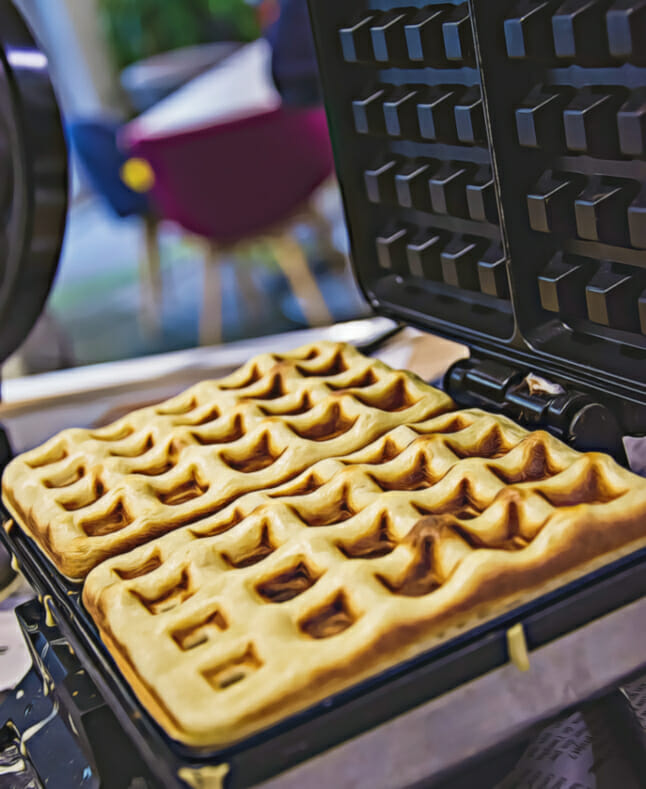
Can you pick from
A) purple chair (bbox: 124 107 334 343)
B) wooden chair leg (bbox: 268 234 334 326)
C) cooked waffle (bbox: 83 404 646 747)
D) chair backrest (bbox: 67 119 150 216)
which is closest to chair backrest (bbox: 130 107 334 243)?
purple chair (bbox: 124 107 334 343)

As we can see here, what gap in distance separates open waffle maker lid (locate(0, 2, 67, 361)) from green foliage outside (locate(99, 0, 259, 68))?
6.95 metres

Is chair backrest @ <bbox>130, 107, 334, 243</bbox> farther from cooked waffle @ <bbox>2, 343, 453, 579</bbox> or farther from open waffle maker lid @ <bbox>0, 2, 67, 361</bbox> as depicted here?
cooked waffle @ <bbox>2, 343, 453, 579</bbox>

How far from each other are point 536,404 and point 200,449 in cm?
38

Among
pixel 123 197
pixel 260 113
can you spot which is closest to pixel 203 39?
pixel 123 197

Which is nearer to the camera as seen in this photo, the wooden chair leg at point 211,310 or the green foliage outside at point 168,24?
the wooden chair leg at point 211,310

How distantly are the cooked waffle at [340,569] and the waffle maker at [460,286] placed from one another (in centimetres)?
3

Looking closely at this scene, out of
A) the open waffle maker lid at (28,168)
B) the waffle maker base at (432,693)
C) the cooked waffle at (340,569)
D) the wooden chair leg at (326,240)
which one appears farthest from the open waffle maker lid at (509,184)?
the wooden chair leg at (326,240)

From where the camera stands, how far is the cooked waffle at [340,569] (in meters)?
0.62

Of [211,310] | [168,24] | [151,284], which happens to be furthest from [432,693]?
[168,24]

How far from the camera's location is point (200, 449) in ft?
3.27

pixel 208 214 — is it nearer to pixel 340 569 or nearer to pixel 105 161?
pixel 105 161

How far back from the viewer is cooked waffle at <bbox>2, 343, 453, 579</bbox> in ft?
2.95

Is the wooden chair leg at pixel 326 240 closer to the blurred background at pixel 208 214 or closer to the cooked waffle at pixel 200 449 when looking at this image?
the blurred background at pixel 208 214

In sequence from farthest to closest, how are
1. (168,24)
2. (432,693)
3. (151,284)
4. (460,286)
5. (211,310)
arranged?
1. (168,24)
2. (151,284)
3. (211,310)
4. (460,286)
5. (432,693)
